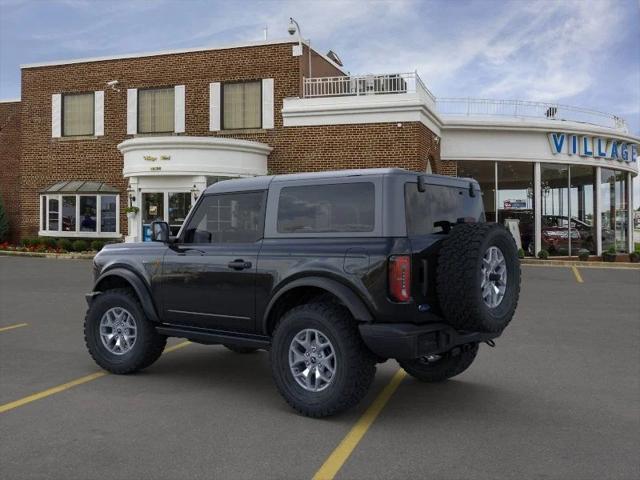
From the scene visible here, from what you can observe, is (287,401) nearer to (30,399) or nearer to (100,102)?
(30,399)

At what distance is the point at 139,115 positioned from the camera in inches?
1006

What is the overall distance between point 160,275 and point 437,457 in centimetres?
337

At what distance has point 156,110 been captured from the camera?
2538 centimetres

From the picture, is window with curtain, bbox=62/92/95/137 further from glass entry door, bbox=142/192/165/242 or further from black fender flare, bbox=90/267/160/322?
black fender flare, bbox=90/267/160/322

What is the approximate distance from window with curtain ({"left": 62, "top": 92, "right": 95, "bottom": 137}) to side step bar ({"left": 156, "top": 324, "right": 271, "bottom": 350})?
22254 mm

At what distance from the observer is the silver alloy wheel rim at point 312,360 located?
16.8 feet

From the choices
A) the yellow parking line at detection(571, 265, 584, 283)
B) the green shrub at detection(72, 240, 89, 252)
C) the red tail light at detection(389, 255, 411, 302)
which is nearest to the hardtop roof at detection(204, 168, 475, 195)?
the red tail light at detection(389, 255, 411, 302)

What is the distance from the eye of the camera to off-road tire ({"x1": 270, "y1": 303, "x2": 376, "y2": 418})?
4.92 meters

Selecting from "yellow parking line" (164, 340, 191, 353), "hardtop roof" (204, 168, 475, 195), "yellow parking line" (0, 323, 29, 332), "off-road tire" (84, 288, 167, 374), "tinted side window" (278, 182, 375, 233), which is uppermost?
"hardtop roof" (204, 168, 475, 195)

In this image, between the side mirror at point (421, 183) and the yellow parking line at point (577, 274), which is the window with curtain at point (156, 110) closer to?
the yellow parking line at point (577, 274)

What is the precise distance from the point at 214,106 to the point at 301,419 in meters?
20.8

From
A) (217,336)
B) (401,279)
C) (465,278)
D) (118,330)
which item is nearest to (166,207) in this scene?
(118,330)

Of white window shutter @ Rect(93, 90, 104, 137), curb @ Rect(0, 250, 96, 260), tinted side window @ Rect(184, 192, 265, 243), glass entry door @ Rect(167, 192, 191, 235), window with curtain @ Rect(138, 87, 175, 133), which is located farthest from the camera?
white window shutter @ Rect(93, 90, 104, 137)

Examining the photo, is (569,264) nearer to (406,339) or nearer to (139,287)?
(139,287)
